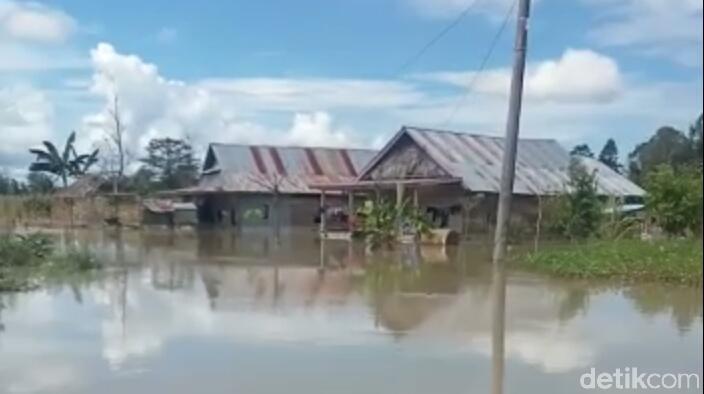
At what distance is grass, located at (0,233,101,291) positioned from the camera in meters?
13.6

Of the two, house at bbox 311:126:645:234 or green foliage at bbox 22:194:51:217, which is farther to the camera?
green foliage at bbox 22:194:51:217

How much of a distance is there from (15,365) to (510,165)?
11.0 meters

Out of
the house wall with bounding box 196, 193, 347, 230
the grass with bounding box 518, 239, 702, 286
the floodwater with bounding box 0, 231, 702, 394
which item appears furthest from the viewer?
the house wall with bounding box 196, 193, 347, 230

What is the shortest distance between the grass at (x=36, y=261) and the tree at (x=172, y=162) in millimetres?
28303

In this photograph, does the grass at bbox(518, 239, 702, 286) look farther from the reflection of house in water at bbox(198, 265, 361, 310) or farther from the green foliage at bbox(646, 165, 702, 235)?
the reflection of house in water at bbox(198, 265, 361, 310)

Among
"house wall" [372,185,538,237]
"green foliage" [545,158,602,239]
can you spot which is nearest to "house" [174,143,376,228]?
"house wall" [372,185,538,237]

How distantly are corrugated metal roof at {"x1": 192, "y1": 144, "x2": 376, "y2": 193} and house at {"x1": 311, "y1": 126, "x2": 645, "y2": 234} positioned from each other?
468 cm

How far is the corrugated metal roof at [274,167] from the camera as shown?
112 ft

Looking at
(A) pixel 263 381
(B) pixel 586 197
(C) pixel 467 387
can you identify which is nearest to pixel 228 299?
(A) pixel 263 381

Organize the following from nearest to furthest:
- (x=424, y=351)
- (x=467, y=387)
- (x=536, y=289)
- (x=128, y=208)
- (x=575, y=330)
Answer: (x=467, y=387), (x=424, y=351), (x=575, y=330), (x=536, y=289), (x=128, y=208)

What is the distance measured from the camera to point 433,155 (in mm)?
27875

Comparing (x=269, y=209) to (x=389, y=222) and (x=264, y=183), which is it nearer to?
(x=264, y=183)

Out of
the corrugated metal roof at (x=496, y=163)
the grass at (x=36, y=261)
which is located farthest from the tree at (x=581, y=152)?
the grass at (x=36, y=261)

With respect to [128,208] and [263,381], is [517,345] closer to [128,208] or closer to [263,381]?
[263,381]
